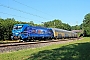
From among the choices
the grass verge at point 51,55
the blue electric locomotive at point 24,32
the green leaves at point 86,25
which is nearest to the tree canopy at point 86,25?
the green leaves at point 86,25

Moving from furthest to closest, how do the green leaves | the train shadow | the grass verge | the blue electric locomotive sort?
A: the green leaves
the blue electric locomotive
the grass verge
the train shadow

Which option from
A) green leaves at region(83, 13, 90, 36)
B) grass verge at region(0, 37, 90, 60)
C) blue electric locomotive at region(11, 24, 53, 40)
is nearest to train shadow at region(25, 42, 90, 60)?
grass verge at region(0, 37, 90, 60)

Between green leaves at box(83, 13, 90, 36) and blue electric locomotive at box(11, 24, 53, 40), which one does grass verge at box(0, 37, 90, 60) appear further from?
green leaves at box(83, 13, 90, 36)

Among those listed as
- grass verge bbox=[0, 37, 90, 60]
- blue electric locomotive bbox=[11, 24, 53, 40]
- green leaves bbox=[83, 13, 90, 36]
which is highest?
green leaves bbox=[83, 13, 90, 36]

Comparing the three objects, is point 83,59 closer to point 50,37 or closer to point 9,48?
point 9,48

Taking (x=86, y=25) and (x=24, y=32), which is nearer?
(x=24, y=32)

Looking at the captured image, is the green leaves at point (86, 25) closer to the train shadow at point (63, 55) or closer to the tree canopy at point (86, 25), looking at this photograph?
the tree canopy at point (86, 25)

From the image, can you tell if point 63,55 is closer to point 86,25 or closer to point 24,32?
point 24,32

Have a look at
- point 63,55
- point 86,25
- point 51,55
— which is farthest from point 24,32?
point 86,25

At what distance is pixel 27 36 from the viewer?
31.9 m

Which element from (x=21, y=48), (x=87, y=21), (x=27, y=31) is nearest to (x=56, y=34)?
(x=27, y=31)

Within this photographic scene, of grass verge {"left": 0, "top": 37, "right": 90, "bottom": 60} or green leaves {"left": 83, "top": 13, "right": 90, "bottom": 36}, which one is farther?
green leaves {"left": 83, "top": 13, "right": 90, "bottom": 36}

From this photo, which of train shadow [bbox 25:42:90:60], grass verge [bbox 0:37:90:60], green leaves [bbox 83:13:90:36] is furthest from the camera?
green leaves [bbox 83:13:90:36]

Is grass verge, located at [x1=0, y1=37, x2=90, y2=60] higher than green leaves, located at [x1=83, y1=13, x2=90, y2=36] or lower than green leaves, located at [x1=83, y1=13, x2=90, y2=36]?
lower
